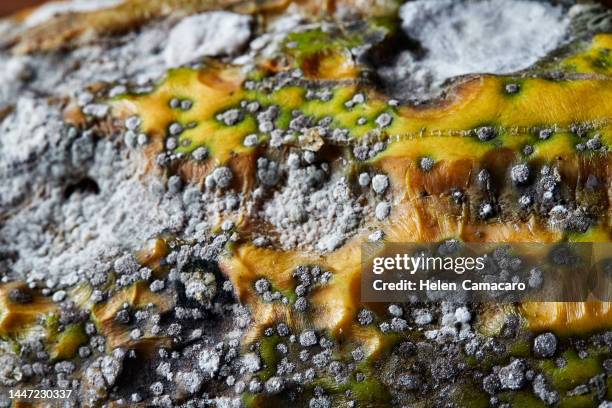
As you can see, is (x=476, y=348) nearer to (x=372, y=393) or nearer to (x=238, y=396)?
(x=372, y=393)

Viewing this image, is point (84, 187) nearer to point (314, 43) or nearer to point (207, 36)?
point (207, 36)

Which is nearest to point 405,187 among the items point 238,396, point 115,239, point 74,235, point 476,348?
point 476,348

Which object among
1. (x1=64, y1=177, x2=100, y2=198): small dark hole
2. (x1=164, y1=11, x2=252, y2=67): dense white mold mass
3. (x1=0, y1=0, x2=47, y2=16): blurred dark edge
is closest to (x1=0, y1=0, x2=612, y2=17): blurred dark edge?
(x1=0, y1=0, x2=47, y2=16): blurred dark edge

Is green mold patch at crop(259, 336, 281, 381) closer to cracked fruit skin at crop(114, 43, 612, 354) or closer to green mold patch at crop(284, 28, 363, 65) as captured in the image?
cracked fruit skin at crop(114, 43, 612, 354)

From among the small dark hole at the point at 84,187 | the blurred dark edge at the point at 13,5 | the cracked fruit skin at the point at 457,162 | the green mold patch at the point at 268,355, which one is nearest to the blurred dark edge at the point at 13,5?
the blurred dark edge at the point at 13,5

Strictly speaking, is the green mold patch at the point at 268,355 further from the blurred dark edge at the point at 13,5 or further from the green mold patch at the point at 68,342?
the blurred dark edge at the point at 13,5

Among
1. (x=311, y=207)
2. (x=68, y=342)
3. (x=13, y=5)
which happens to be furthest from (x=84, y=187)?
(x=13, y=5)

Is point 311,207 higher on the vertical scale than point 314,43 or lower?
lower
